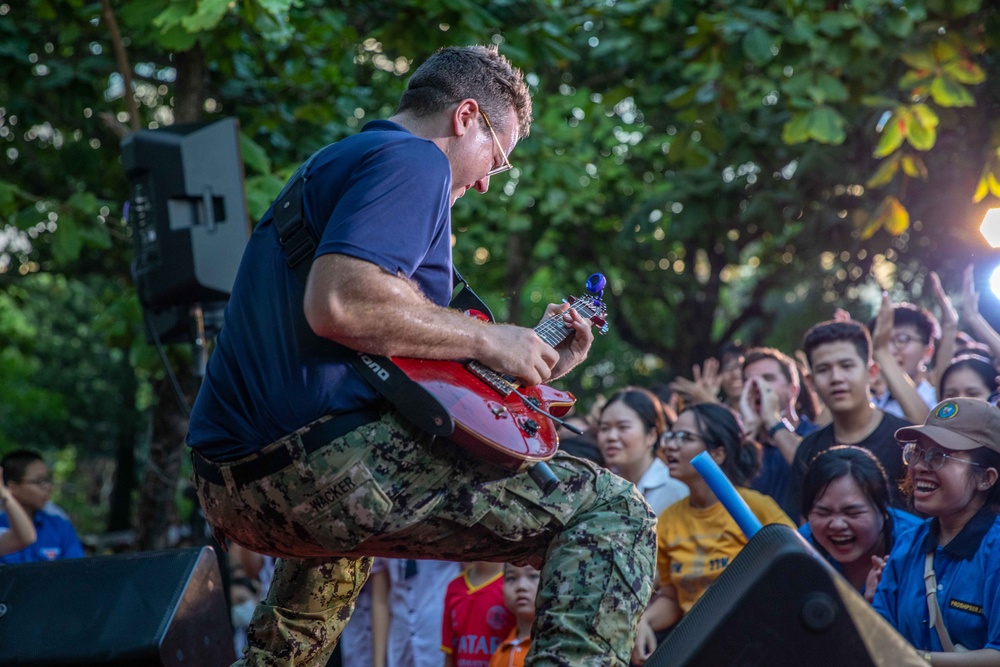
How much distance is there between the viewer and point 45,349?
18047mm

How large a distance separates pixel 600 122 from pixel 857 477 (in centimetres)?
714

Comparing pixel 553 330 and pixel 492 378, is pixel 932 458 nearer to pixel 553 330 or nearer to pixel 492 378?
pixel 553 330

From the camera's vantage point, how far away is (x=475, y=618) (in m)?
4.84

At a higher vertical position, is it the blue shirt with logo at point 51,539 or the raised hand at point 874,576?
the raised hand at point 874,576

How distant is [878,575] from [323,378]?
2.31 m

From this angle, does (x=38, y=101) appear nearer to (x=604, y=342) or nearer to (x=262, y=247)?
(x=262, y=247)

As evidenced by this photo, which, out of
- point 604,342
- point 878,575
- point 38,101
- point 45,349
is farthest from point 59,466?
point 878,575

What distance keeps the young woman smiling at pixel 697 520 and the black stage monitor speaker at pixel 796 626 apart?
2.24m

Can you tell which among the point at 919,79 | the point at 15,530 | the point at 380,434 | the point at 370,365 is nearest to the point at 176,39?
the point at 15,530

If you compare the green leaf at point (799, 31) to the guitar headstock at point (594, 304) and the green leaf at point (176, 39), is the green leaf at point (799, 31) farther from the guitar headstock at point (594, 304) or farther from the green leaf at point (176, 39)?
the guitar headstock at point (594, 304)

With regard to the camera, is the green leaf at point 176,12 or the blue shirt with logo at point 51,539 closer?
the green leaf at point 176,12

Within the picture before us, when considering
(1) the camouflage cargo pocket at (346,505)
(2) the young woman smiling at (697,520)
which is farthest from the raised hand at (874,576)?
(1) the camouflage cargo pocket at (346,505)

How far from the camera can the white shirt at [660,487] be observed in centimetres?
537

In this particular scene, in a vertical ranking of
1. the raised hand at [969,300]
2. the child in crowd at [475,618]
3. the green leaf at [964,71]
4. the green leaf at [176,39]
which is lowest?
the child in crowd at [475,618]
